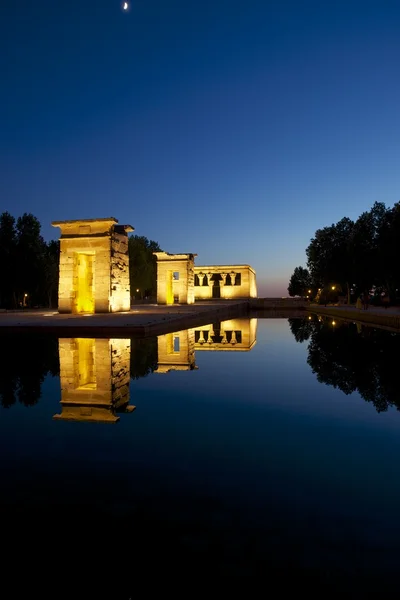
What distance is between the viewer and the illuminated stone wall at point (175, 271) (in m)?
38.3

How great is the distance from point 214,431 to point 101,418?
1.40m

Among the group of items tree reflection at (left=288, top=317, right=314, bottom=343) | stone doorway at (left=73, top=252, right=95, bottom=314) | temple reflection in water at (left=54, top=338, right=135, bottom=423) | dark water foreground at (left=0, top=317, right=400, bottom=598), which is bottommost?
tree reflection at (left=288, top=317, right=314, bottom=343)

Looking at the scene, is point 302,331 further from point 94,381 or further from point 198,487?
point 198,487

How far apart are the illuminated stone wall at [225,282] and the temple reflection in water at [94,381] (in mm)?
44335

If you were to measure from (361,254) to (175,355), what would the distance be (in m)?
35.2

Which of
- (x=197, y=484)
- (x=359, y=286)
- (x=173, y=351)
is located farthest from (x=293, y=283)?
(x=197, y=484)

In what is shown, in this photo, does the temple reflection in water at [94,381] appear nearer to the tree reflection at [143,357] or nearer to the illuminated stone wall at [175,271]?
the tree reflection at [143,357]

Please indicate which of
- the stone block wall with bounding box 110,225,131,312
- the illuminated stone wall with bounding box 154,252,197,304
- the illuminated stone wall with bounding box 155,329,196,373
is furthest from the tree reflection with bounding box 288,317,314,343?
the illuminated stone wall with bounding box 154,252,197,304

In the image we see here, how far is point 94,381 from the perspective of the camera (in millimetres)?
6797

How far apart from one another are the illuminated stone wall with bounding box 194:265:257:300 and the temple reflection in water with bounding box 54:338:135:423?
44.3m

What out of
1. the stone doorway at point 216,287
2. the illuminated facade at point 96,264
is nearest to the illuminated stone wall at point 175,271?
the illuminated facade at point 96,264

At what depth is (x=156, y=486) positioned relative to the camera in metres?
3.00

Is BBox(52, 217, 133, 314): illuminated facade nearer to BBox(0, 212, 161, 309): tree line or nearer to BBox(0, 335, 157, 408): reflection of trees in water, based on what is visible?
BBox(0, 335, 157, 408): reflection of trees in water

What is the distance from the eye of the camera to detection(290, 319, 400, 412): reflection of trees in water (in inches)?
240
